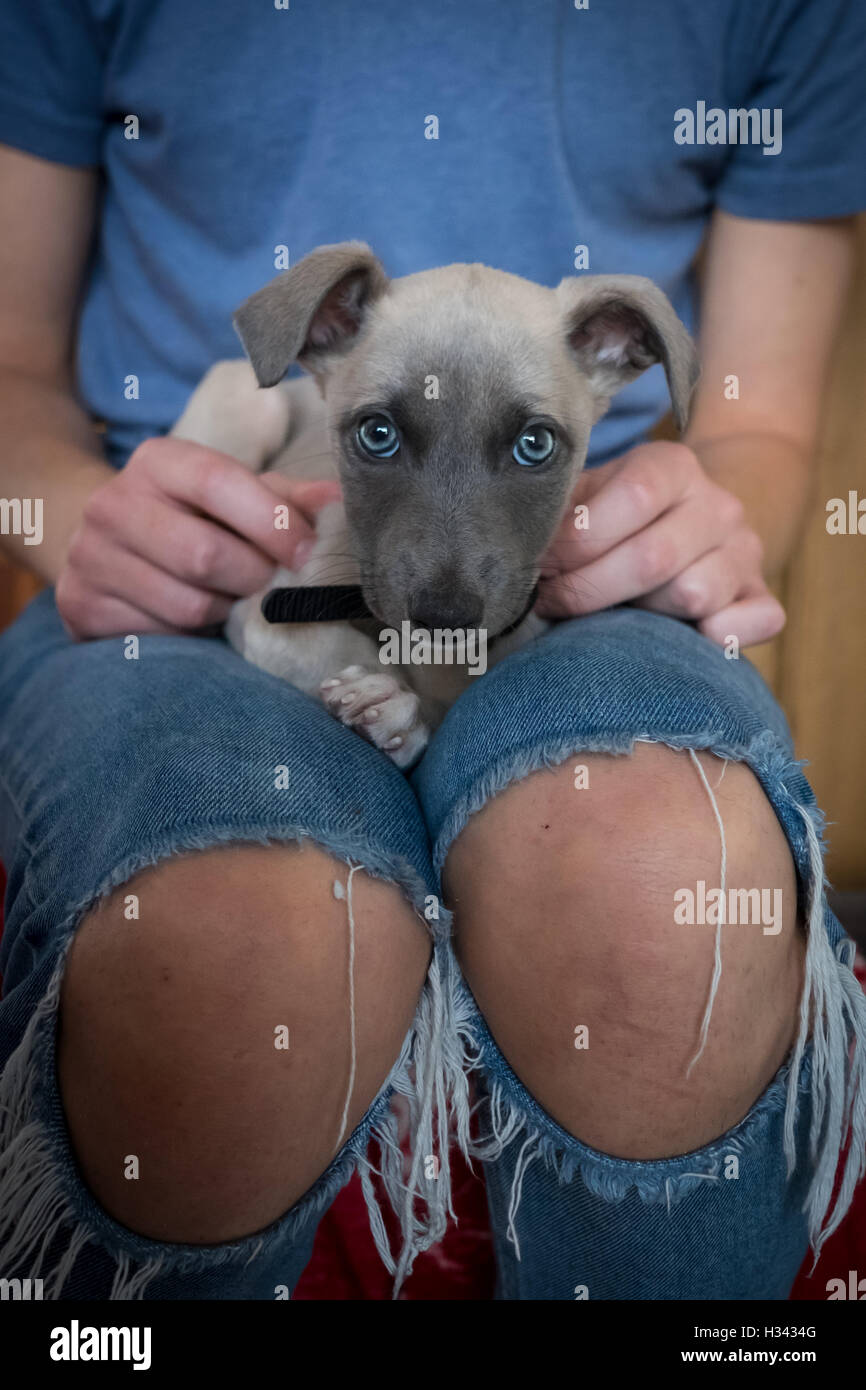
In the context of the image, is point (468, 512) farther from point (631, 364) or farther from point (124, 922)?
point (124, 922)

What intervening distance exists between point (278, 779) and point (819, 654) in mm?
1139

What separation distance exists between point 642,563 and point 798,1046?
607 millimetres

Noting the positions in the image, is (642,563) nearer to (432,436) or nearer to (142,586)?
(432,436)

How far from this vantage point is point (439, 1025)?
1.04m

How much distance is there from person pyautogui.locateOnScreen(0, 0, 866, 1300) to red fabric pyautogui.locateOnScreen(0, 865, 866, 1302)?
0.30 ft

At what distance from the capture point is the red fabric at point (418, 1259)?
1314 millimetres

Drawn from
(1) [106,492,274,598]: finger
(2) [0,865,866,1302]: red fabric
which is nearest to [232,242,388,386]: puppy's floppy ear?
(1) [106,492,274,598]: finger

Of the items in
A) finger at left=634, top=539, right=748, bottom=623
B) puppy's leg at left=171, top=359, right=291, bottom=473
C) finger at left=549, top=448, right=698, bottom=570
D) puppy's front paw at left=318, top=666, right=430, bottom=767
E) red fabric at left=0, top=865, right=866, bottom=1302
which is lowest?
red fabric at left=0, top=865, right=866, bottom=1302

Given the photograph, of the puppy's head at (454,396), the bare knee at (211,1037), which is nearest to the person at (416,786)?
the bare knee at (211,1037)

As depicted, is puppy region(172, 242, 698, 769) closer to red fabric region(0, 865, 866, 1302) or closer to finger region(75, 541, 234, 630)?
finger region(75, 541, 234, 630)

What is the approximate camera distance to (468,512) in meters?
1.15

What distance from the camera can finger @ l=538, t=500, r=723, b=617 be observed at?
51.2 inches

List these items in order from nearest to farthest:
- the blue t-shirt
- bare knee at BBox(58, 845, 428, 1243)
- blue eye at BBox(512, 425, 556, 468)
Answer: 1. bare knee at BBox(58, 845, 428, 1243)
2. blue eye at BBox(512, 425, 556, 468)
3. the blue t-shirt

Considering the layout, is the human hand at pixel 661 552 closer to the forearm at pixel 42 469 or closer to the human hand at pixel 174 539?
the human hand at pixel 174 539
